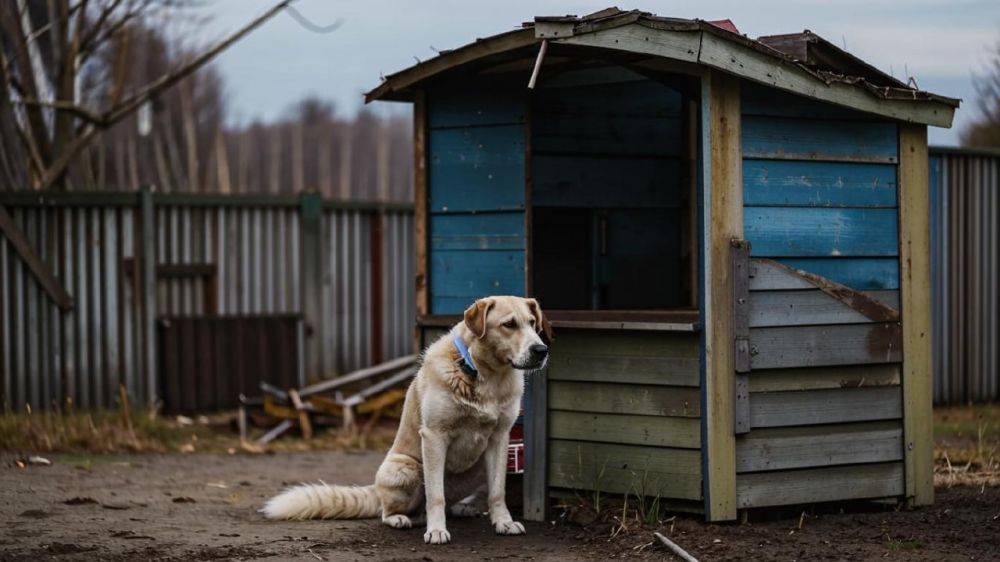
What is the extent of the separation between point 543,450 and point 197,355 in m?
6.86

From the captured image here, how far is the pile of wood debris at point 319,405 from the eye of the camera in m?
12.6

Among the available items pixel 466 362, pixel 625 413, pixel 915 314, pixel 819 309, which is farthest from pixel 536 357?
pixel 915 314

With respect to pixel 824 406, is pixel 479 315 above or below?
above

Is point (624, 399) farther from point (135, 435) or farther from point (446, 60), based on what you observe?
point (135, 435)

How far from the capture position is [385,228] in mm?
15125

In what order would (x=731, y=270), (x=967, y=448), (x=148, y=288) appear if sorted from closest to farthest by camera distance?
(x=731, y=270), (x=967, y=448), (x=148, y=288)

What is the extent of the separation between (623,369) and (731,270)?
895 mm

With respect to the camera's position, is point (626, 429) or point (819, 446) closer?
point (819, 446)

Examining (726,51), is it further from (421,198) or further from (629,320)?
(421,198)

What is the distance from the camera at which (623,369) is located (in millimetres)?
7297

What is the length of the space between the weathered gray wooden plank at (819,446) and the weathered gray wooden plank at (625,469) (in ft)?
1.00

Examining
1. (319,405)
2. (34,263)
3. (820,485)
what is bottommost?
(319,405)

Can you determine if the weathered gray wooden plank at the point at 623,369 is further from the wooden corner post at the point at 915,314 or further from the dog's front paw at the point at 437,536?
the wooden corner post at the point at 915,314

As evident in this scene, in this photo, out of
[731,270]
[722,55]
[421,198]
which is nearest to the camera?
[722,55]
